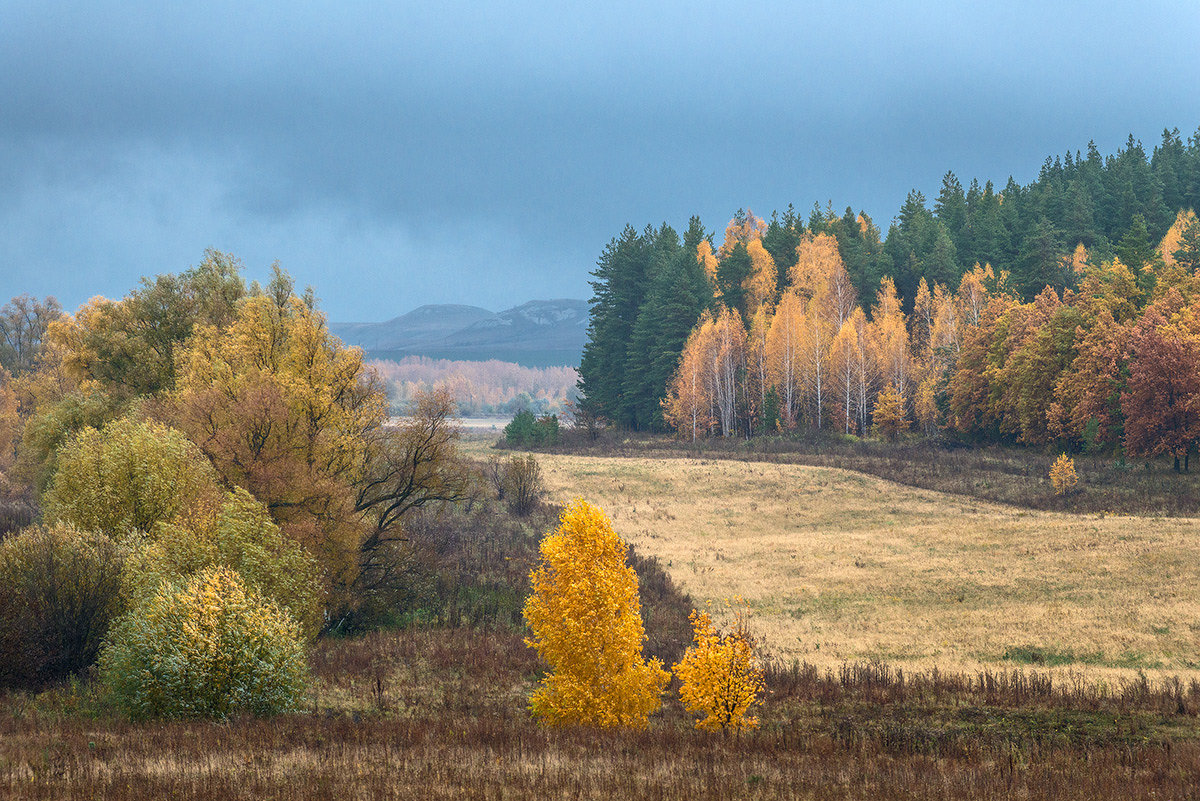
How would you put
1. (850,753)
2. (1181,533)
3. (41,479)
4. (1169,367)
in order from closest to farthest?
(850,753) < (1181,533) < (41,479) < (1169,367)

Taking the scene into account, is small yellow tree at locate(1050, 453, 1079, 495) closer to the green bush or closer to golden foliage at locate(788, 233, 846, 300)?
golden foliage at locate(788, 233, 846, 300)

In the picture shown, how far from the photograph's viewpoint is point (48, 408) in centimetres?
4984

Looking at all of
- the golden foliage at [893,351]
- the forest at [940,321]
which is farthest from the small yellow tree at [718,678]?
the golden foliage at [893,351]

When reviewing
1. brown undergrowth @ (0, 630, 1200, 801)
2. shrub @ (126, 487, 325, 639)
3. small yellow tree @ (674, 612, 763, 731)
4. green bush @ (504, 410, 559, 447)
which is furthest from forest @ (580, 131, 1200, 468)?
shrub @ (126, 487, 325, 639)

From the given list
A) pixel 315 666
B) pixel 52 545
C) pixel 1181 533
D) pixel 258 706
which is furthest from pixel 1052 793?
pixel 1181 533

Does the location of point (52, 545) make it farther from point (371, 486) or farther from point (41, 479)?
point (41, 479)

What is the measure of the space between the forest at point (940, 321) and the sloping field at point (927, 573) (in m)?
18.0

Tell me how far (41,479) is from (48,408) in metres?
4.26

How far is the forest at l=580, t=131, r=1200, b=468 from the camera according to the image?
64.8m

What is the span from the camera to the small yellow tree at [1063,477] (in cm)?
5562

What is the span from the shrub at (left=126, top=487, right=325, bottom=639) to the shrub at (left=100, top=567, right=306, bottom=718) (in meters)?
3.59

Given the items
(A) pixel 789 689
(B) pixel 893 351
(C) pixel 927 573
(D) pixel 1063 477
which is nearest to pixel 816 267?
(B) pixel 893 351

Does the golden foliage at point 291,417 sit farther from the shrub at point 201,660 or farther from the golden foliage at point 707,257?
the golden foliage at point 707,257

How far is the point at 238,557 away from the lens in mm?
25984
